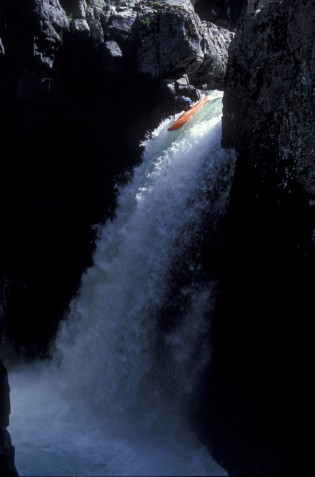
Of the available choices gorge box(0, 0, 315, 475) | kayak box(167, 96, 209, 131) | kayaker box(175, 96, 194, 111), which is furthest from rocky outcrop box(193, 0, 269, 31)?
kayak box(167, 96, 209, 131)

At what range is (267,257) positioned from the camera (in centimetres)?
834

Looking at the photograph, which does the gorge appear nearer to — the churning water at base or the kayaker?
the churning water at base

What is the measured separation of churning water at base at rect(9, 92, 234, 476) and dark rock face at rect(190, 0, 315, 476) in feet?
2.27

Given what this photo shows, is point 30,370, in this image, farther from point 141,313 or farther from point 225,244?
point 225,244

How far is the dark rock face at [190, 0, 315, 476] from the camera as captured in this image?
23.7 ft

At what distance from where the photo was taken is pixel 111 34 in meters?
14.8

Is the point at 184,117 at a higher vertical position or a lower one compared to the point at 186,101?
lower

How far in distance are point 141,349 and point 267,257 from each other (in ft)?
14.3

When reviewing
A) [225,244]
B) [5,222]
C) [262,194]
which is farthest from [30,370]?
[262,194]

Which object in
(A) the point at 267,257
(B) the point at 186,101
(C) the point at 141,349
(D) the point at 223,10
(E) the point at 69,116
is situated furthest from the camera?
(D) the point at 223,10

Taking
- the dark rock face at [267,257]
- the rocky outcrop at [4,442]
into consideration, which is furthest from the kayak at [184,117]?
the rocky outcrop at [4,442]

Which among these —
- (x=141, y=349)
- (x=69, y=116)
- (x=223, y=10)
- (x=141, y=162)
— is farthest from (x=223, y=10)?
(x=141, y=349)

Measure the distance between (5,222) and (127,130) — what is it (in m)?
5.42

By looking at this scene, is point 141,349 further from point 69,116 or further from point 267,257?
point 69,116
